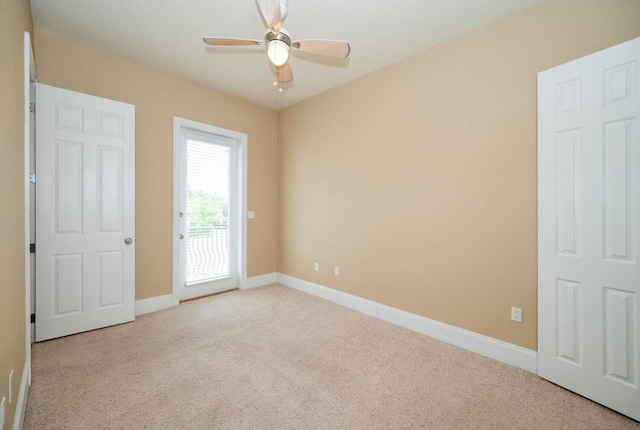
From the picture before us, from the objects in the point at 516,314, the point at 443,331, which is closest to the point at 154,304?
the point at 443,331

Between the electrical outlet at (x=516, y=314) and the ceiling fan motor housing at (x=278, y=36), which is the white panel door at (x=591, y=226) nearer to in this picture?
the electrical outlet at (x=516, y=314)

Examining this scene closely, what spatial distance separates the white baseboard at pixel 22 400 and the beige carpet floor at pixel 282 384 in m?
0.06

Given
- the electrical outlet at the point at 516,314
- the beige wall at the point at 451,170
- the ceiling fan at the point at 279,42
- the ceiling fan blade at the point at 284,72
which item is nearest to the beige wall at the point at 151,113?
the beige wall at the point at 451,170

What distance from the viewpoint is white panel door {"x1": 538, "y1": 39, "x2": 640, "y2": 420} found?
68.1 inches

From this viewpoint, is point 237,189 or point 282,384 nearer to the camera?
point 282,384

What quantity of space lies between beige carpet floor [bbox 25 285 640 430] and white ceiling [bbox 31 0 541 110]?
118 inches

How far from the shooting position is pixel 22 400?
164 cm

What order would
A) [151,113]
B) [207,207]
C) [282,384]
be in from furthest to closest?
[207,207]
[151,113]
[282,384]

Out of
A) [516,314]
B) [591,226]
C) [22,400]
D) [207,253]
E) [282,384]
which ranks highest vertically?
[591,226]

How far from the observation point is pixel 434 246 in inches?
111

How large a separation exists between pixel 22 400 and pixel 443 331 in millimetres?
3238

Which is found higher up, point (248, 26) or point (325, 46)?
point (248, 26)

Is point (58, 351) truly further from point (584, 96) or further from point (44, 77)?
point (584, 96)

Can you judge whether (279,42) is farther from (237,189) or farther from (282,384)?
(237,189)
